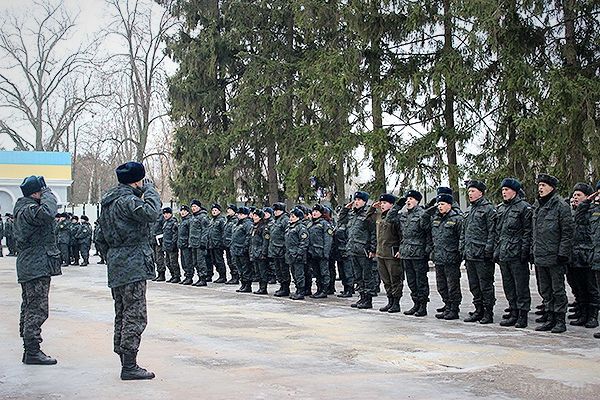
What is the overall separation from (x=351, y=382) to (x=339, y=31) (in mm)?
20886

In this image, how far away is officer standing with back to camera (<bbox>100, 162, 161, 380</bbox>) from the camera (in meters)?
7.36

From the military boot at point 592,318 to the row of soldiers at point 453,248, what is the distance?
2cm

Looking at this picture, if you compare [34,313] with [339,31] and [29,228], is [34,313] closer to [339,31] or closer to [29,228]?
[29,228]

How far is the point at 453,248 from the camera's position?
11.3 meters

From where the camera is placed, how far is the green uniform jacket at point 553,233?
995 cm

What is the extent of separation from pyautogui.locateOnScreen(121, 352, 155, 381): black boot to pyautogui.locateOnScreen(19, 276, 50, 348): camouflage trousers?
4.56 feet

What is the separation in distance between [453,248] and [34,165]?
37695mm

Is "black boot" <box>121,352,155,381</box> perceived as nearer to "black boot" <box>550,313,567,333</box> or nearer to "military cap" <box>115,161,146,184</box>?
"military cap" <box>115,161,146,184</box>

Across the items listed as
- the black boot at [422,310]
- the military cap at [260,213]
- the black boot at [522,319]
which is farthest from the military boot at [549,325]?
the military cap at [260,213]

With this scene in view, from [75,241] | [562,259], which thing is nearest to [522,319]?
[562,259]

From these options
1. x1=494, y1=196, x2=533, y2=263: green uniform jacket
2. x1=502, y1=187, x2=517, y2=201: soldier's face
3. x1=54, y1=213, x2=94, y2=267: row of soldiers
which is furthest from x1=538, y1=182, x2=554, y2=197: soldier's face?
x1=54, y1=213, x2=94, y2=267: row of soldiers

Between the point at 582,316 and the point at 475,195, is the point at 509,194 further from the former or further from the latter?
the point at 582,316

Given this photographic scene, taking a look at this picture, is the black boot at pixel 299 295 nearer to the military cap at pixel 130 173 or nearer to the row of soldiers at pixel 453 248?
the row of soldiers at pixel 453 248

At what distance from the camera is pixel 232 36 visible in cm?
2936
